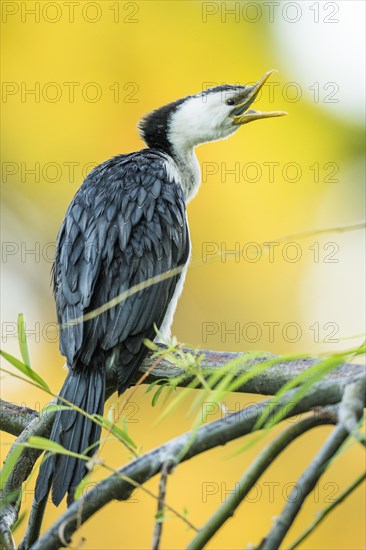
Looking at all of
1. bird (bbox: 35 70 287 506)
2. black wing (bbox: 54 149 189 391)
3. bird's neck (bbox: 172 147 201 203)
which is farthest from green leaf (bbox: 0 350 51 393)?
bird's neck (bbox: 172 147 201 203)

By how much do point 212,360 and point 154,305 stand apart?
0.74m

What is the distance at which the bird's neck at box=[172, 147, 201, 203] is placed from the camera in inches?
131

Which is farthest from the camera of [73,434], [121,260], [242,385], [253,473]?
[121,260]

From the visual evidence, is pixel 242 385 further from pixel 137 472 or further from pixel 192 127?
pixel 192 127

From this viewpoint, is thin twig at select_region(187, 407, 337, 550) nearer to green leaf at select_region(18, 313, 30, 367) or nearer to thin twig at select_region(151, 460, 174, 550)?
thin twig at select_region(151, 460, 174, 550)

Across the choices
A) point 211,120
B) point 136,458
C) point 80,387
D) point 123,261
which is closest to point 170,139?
point 211,120

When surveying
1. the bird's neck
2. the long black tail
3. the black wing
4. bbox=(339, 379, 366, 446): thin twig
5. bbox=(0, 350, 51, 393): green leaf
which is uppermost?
the bird's neck

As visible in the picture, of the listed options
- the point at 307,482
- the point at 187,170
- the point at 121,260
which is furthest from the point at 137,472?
the point at 187,170

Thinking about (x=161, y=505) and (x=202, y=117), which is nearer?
(x=161, y=505)

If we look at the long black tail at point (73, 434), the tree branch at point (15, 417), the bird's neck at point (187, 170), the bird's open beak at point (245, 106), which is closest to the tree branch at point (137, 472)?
the long black tail at point (73, 434)

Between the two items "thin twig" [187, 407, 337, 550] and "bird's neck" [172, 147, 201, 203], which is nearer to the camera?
"thin twig" [187, 407, 337, 550]

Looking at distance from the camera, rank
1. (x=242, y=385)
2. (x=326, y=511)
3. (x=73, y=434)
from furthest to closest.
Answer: (x=73, y=434)
(x=242, y=385)
(x=326, y=511)

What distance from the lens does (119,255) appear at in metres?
2.55

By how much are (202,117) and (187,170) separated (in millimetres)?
227
